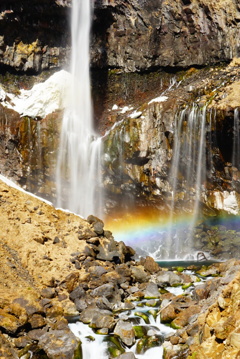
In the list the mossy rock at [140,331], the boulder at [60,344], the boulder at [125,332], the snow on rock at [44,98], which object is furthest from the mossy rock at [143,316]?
the snow on rock at [44,98]

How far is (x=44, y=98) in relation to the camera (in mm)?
30703

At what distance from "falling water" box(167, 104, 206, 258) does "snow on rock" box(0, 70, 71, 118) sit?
1168 centimetres

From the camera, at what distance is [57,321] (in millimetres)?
10414

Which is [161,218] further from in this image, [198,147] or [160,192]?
[198,147]

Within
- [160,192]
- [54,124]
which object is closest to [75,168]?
[54,124]

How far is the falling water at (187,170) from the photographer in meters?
22.9

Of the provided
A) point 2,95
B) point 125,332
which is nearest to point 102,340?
point 125,332

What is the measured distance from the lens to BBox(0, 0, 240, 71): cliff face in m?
28.5

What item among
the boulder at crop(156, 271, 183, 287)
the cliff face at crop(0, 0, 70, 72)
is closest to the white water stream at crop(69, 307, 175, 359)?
the boulder at crop(156, 271, 183, 287)

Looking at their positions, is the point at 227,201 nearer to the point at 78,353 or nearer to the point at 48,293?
the point at 48,293

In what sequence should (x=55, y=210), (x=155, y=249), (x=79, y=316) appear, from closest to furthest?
(x=79, y=316), (x=55, y=210), (x=155, y=249)

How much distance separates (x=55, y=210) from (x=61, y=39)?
71.1 feet

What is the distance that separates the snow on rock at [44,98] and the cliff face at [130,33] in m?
2.00

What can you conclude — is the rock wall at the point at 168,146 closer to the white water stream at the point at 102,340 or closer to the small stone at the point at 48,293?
the white water stream at the point at 102,340
